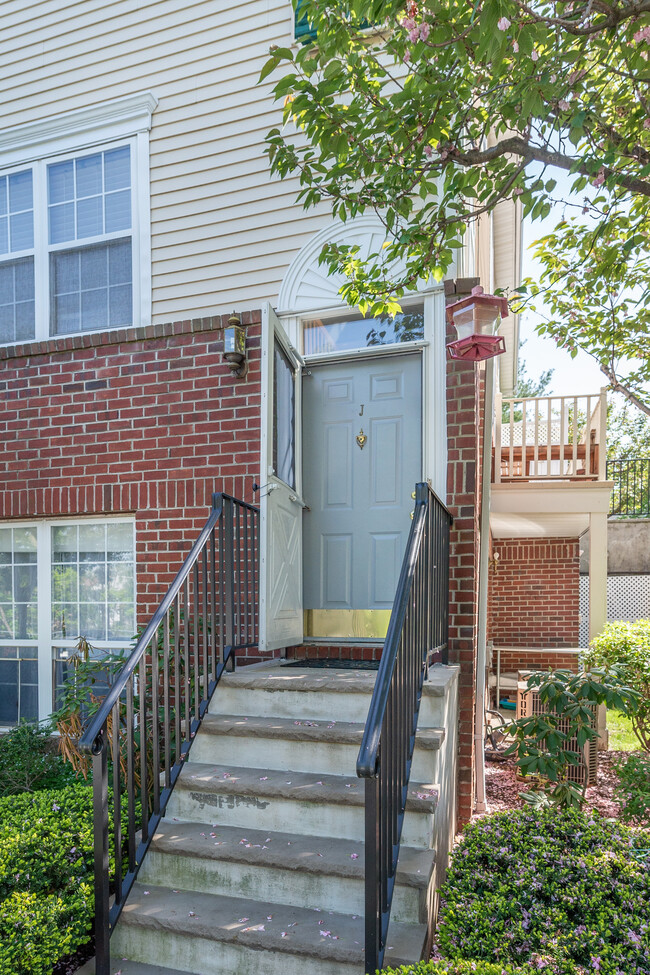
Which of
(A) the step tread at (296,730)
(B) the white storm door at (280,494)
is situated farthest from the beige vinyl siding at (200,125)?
(A) the step tread at (296,730)

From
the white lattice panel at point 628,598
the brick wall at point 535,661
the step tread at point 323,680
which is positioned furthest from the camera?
the white lattice panel at point 628,598

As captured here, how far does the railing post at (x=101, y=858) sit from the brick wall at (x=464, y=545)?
6.86 ft

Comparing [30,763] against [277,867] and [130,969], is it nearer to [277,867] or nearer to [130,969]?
[130,969]

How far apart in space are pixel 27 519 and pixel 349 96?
401cm

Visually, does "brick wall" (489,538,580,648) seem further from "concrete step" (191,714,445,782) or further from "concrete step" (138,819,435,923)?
"concrete step" (138,819,435,923)

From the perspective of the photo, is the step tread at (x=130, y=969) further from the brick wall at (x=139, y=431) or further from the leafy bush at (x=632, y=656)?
the leafy bush at (x=632, y=656)

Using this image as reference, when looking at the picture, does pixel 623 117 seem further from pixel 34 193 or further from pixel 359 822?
pixel 34 193

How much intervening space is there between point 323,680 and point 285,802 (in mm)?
684

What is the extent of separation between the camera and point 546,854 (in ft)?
8.45

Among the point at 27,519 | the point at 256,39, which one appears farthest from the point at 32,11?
the point at 27,519

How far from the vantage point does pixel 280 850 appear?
9.56 feet

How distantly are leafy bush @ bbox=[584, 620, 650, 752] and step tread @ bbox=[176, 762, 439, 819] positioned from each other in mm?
2690

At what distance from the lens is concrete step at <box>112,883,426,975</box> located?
2.48 metres

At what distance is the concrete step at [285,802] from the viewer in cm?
289
